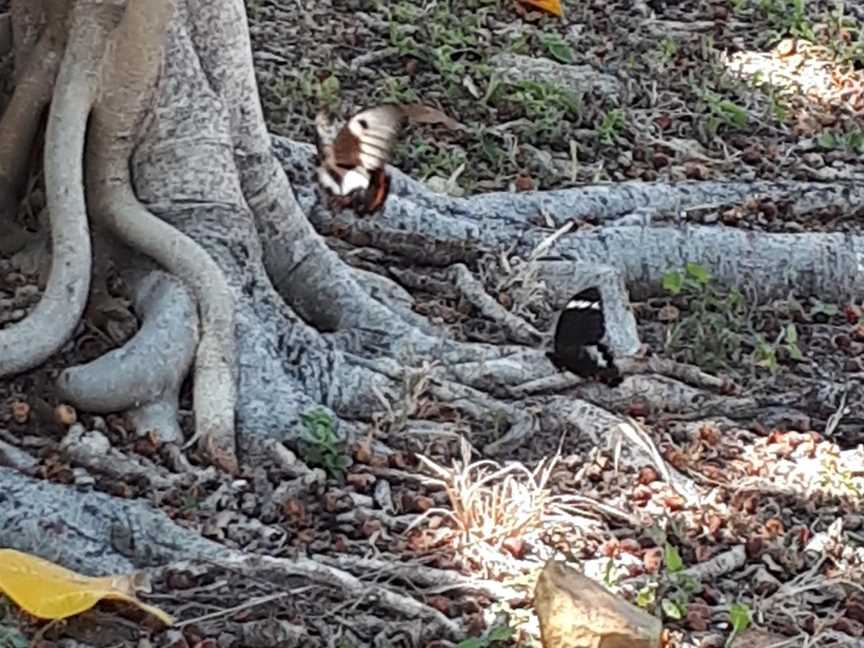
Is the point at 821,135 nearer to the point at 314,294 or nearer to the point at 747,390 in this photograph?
the point at 747,390

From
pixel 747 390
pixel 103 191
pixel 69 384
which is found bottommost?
pixel 747 390

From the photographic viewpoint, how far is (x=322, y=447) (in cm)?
412

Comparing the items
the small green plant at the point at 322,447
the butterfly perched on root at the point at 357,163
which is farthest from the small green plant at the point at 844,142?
the small green plant at the point at 322,447

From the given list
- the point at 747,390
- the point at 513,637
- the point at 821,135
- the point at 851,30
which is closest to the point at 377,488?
the point at 513,637

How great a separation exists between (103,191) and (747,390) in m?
1.70

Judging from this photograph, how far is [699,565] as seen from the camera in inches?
151

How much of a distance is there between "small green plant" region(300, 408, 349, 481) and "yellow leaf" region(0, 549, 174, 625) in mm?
726

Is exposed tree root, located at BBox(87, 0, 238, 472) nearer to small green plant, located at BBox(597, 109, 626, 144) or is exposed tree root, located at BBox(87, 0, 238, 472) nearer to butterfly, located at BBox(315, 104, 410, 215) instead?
butterfly, located at BBox(315, 104, 410, 215)

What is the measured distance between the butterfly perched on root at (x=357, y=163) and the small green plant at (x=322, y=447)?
1.09 m

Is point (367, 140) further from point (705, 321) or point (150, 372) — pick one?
point (150, 372)

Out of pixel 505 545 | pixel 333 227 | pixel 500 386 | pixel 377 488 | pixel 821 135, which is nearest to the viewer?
pixel 505 545

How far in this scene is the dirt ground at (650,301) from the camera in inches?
150

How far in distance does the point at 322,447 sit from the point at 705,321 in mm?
1442

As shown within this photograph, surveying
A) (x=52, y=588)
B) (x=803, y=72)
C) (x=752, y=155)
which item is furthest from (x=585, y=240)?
(x=52, y=588)
